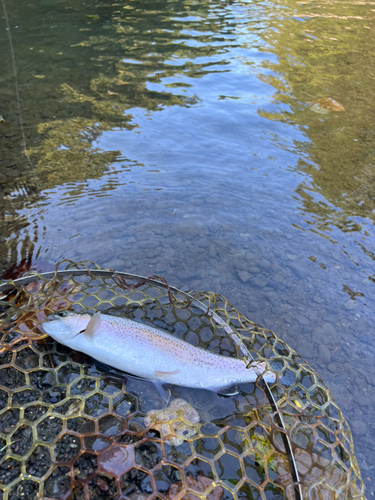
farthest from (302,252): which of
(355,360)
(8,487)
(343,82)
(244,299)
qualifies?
(343,82)

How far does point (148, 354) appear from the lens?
3.52 metres

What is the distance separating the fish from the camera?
11.3 ft

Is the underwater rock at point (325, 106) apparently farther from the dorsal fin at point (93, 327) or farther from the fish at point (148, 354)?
the dorsal fin at point (93, 327)

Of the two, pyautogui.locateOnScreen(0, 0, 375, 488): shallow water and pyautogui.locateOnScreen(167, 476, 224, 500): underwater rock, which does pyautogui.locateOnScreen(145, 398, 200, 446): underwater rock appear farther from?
pyautogui.locateOnScreen(0, 0, 375, 488): shallow water

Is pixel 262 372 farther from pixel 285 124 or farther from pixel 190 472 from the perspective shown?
pixel 285 124

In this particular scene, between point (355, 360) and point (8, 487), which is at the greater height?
point (8, 487)

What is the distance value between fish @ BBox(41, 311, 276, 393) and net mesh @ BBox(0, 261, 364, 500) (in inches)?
6.4

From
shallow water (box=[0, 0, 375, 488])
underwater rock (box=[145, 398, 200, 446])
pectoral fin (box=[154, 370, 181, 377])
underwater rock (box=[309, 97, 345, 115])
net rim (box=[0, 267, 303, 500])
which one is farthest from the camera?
underwater rock (box=[309, 97, 345, 115])

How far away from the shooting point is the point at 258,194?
712 cm

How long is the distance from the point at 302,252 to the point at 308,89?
816 cm

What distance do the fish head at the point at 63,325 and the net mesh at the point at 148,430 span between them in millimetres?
166

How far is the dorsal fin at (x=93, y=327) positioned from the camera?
3.60m

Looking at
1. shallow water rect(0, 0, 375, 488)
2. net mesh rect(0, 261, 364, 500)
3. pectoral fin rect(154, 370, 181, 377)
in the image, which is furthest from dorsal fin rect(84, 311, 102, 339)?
shallow water rect(0, 0, 375, 488)

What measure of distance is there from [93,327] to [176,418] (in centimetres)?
123
